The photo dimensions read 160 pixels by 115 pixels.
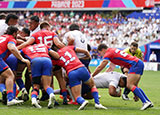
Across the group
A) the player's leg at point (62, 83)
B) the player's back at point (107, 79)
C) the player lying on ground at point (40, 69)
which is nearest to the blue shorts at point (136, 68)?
the player's back at point (107, 79)

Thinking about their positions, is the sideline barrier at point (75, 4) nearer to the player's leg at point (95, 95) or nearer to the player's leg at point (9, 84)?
the player's leg at point (95, 95)

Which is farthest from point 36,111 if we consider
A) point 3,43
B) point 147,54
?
point 147,54

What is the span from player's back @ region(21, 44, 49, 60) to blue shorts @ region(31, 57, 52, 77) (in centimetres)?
17

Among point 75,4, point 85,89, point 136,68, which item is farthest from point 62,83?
point 75,4

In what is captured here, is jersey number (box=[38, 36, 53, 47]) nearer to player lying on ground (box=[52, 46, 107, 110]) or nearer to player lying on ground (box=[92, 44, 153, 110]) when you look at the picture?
player lying on ground (box=[52, 46, 107, 110])

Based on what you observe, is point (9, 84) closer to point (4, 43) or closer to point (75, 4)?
point (4, 43)

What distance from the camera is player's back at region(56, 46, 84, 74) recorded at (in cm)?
772

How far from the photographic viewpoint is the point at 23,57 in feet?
28.0

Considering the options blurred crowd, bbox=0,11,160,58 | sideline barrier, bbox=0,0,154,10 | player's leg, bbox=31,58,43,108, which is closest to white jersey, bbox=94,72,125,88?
player's leg, bbox=31,58,43,108

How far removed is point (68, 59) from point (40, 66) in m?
0.66

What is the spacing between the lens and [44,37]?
844 centimetres

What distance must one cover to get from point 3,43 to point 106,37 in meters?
26.5

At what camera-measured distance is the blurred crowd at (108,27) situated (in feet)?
106

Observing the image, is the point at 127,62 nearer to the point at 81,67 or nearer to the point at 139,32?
the point at 81,67
